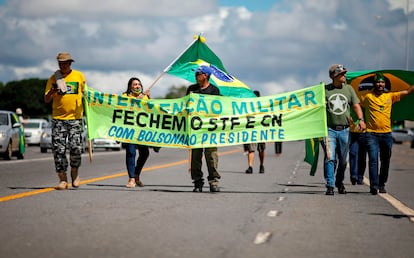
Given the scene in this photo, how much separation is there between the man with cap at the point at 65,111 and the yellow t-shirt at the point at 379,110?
471cm

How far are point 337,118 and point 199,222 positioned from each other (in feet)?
15.8

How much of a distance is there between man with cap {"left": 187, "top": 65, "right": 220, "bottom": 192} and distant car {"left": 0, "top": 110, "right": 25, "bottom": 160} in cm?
1333

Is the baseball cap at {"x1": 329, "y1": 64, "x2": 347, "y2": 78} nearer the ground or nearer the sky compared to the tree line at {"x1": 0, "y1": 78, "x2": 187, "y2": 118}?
nearer the ground

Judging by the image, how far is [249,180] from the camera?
1689cm

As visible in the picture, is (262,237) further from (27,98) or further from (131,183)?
(27,98)

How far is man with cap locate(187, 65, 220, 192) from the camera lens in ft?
43.2

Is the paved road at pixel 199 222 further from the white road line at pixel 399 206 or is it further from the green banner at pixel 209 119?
the green banner at pixel 209 119

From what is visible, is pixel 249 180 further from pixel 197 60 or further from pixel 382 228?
pixel 382 228

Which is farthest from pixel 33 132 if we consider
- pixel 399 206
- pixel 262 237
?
pixel 262 237

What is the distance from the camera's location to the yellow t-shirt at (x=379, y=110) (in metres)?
13.5

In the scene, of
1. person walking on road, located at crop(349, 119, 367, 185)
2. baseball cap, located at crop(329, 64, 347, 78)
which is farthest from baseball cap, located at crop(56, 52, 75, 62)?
person walking on road, located at crop(349, 119, 367, 185)

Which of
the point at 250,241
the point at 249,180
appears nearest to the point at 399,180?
the point at 249,180

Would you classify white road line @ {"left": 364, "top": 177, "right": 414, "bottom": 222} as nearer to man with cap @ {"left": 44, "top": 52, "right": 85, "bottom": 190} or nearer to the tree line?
man with cap @ {"left": 44, "top": 52, "right": 85, "bottom": 190}

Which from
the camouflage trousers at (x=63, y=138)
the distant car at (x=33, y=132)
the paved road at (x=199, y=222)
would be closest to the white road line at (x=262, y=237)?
the paved road at (x=199, y=222)
